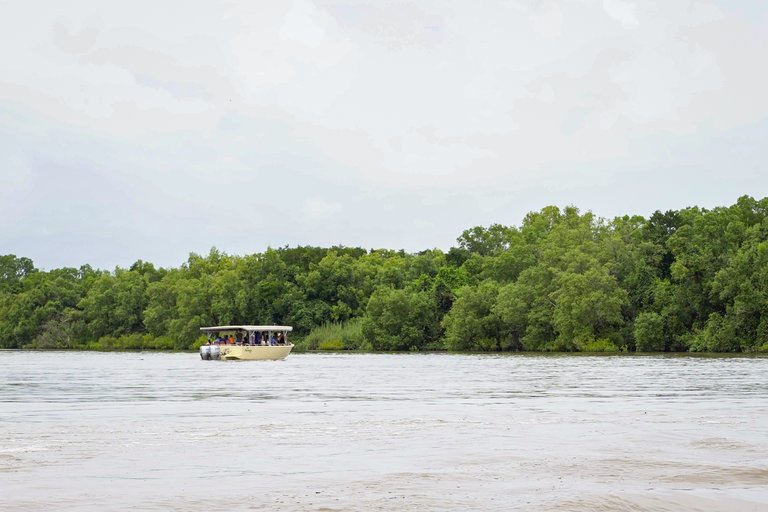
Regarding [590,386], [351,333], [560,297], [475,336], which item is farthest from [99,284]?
[590,386]

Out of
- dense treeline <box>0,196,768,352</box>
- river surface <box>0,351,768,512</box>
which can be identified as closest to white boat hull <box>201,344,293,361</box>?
dense treeline <box>0,196,768,352</box>

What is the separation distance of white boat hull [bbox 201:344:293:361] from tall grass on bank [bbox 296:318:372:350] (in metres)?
49.6

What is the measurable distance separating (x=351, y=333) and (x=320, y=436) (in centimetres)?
13211

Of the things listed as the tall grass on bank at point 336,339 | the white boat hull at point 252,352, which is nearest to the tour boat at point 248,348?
the white boat hull at point 252,352

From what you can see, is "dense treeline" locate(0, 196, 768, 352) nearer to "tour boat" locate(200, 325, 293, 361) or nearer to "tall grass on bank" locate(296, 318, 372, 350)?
"tall grass on bank" locate(296, 318, 372, 350)

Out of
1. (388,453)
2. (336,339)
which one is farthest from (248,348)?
(388,453)

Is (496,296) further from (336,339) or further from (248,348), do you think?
(248,348)

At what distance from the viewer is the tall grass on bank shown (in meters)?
153

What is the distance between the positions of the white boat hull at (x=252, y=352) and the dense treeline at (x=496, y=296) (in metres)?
36.1

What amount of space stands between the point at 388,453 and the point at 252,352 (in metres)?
81.7

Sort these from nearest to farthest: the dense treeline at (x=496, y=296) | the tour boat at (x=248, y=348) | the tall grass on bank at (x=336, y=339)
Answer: the tour boat at (x=248, y=348), the dense treeline at (x=496, y=296), the tall grass on bank at (x=336, y=339)

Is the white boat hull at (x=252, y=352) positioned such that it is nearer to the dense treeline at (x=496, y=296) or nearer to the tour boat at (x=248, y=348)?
the tour boat at (x=248, y=348)

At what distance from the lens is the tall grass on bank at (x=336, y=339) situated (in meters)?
153

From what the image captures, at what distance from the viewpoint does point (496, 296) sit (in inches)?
5354
